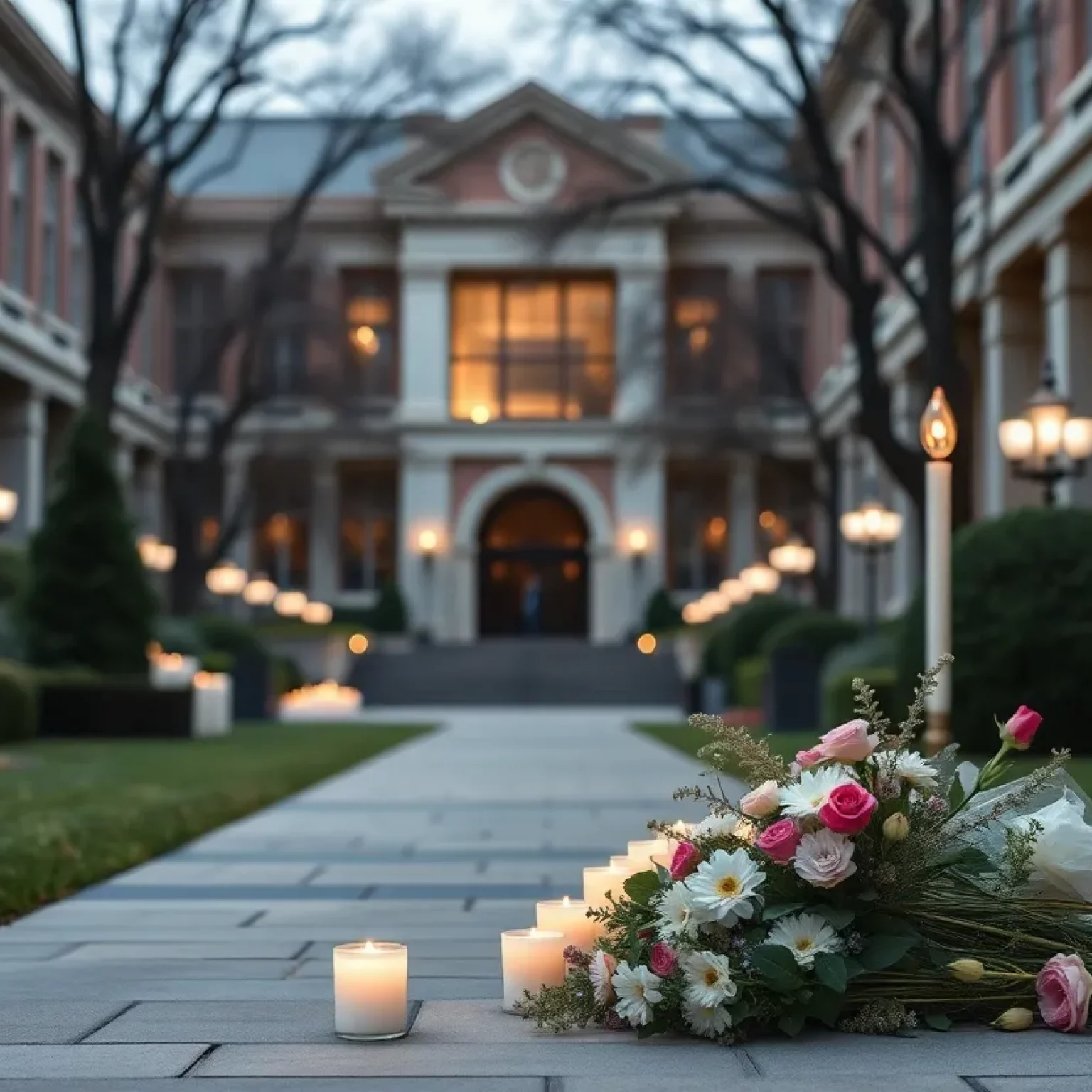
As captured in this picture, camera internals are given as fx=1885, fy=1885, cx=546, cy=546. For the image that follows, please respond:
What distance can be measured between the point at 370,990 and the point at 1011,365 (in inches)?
1051

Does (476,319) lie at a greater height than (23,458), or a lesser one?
greater

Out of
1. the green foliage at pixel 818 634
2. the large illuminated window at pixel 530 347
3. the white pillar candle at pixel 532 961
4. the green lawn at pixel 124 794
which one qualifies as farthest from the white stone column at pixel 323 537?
the white pillar candle at pixel 532 961

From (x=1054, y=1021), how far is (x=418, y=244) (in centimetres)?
4923

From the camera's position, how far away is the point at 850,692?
1920 centimetres

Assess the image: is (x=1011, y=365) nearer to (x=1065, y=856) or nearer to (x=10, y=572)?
(x=10, y=572)

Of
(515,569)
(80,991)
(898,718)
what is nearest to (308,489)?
(515,569)

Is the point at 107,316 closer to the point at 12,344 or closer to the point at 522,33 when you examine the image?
the point at 522,33

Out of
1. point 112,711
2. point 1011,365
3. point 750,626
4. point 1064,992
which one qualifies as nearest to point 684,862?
point 1064,992

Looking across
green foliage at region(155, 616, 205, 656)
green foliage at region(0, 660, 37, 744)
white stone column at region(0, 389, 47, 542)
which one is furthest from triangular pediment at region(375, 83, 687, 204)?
green foliage at region(0, 660, 37, 744)

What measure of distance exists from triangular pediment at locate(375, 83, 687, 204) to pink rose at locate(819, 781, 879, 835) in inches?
1855

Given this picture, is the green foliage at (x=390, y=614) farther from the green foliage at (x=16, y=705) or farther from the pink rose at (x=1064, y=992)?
the pink rose at (x=1064, y=992)

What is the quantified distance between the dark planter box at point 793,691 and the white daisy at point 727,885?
20.8 metres

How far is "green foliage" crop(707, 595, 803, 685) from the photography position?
109 feet

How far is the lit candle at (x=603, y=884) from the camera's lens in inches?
214
